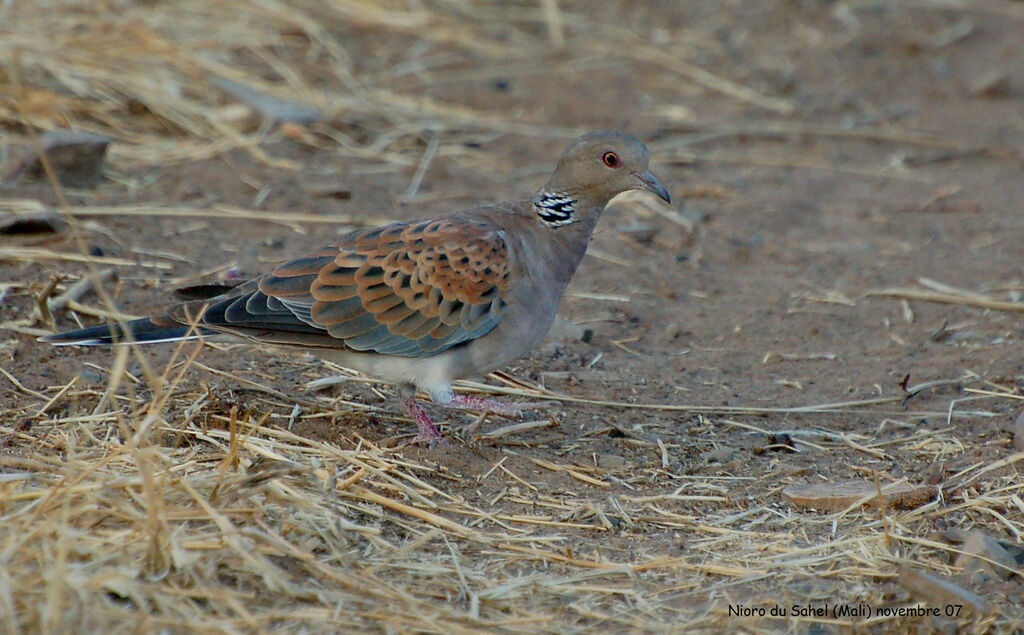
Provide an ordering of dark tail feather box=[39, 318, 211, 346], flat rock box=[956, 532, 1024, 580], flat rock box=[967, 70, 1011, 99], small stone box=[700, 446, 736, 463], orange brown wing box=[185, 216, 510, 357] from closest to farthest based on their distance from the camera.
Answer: flat rock box=[956, 532, 1024, 580], dark tail feather box=[39, 318, 211, 346], orange brown wing box=[185, 216, 510, 357], small stone box=[700, 446, 736, 463], flat rock box=[967, 70, 1011, 99]

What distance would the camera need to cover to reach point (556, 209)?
447 cm

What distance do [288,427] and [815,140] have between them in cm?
535

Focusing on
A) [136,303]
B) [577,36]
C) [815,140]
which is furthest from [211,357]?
[577,36]

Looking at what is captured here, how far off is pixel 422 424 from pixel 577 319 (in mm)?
1555

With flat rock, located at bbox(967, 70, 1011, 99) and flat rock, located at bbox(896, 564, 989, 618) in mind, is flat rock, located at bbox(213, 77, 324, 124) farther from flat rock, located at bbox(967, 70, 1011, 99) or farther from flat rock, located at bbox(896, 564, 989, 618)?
flat rock, located at bbox(896, 564, 989, 618)

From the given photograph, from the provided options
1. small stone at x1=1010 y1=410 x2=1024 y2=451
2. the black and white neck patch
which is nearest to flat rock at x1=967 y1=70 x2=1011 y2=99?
small stone at x1=1010 y1=410 x2=1024 y2=451

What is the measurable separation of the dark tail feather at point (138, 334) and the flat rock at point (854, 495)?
6.73 ft

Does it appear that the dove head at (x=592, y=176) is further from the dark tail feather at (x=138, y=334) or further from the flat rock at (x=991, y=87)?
the flat rock at (x=991, y=87)

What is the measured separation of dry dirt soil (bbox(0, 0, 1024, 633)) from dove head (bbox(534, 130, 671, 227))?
0.76m

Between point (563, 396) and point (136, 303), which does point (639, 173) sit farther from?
point (136, 303)

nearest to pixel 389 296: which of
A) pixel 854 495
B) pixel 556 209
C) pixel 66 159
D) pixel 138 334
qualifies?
pixel 556 209

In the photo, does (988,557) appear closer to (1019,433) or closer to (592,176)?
(1019,433)

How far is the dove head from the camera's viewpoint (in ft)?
14.7

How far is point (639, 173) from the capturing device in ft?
14.7
